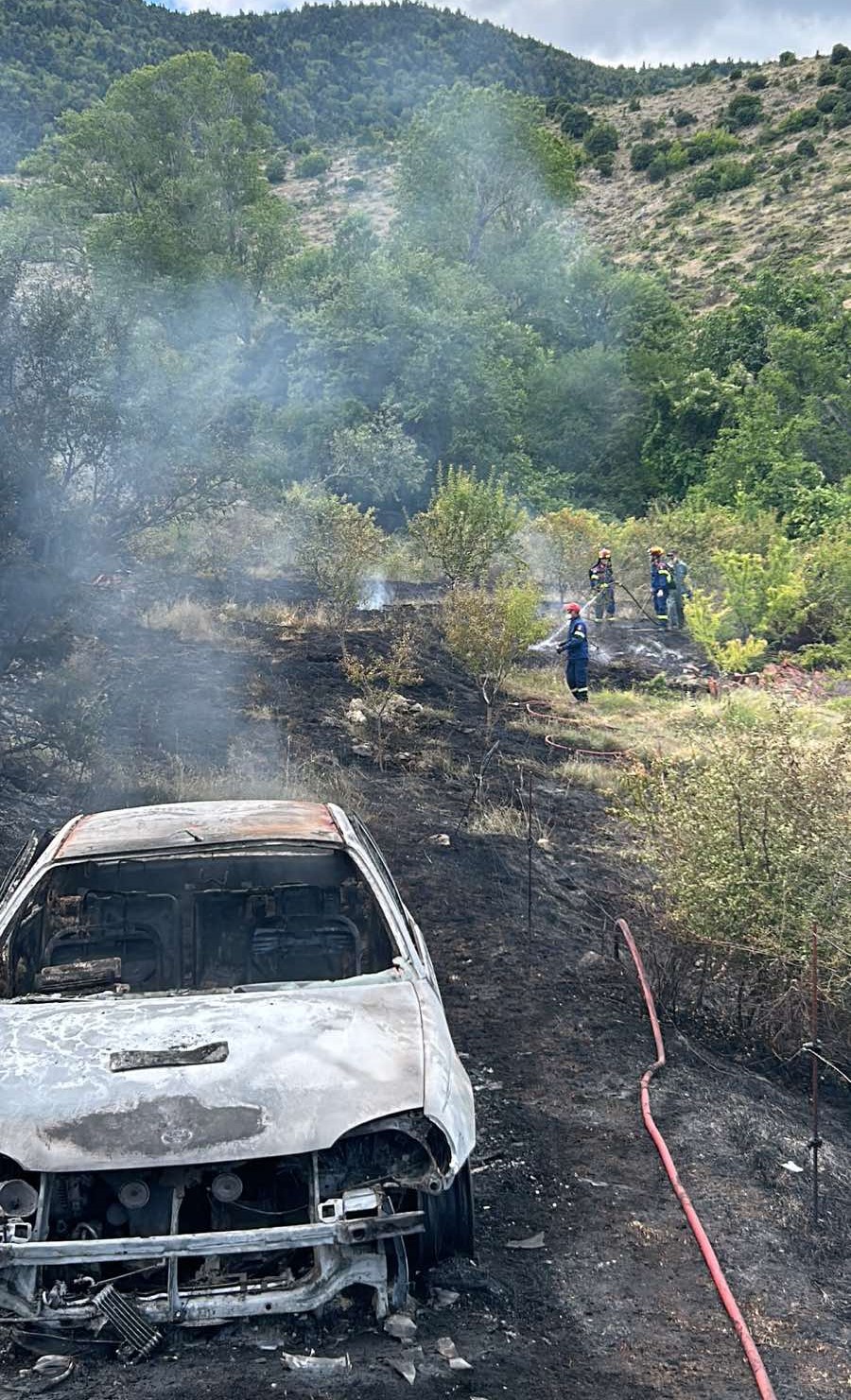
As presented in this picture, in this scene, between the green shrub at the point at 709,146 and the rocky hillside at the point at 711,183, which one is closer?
the rocky hillside at the point at 711,183

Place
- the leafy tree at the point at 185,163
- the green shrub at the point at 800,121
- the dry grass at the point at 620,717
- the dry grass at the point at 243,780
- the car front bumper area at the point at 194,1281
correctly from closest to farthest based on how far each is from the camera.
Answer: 1. the car front bumper area at the point at 194,1281
2. the dry grass at the point at 243,780
3. the dry grass at the point at 620,717
4. the leafy tree at the point at 185,163
5. the green shrub at the point at 800,121

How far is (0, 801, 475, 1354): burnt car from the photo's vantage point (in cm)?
362

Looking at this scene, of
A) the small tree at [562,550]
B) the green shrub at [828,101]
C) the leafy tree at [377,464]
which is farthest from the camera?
the green shrub at [828,101]

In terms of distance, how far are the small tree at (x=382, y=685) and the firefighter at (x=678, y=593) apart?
275 inches

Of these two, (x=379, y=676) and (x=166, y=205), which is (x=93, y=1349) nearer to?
(x=379, y=676)

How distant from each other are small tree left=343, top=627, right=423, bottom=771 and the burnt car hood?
327 inches

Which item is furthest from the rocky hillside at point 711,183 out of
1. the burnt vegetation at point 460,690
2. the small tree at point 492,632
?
the small tree at point 492,632

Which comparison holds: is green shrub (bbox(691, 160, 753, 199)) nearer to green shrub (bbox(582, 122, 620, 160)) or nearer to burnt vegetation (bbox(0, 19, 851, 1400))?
green shrub (bbox(582, 122, 620, 160))

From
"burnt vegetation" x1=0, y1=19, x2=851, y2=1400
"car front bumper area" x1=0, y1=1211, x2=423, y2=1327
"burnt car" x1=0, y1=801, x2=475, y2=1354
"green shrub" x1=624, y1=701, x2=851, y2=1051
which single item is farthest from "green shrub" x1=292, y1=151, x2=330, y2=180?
"car front bumper area" x1=0, y1=1211, x2=423, y2=1327

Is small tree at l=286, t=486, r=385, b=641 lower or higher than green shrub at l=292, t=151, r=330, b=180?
lower

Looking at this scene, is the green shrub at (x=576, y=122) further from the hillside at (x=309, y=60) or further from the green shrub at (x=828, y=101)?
the green shrub at (x=828, y=101)

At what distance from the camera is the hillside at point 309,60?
56.7 metres

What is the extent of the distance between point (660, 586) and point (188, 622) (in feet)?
26.3

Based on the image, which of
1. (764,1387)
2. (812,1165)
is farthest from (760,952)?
(764,1387)
